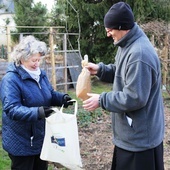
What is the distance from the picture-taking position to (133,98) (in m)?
1.72

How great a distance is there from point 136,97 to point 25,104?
3.01 ft

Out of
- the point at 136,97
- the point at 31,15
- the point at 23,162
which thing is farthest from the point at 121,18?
the point at 31,15

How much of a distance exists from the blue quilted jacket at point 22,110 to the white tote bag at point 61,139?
12 centimetres

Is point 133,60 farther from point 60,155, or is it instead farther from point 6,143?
point 6,143

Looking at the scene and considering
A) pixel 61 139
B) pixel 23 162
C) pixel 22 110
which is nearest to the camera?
pixel 22 110

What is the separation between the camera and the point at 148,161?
77.2 inches

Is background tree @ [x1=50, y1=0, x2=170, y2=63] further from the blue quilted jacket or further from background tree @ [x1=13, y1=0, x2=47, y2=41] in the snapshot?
the blue quilted jacket

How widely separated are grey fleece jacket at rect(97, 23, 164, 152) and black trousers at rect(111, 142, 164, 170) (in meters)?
0.05

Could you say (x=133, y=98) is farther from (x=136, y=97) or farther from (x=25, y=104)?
(x=25, y=104)

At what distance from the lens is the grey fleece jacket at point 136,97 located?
1.72 m

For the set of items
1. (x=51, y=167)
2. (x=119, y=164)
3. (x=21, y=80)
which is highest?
(x=21, y=80)

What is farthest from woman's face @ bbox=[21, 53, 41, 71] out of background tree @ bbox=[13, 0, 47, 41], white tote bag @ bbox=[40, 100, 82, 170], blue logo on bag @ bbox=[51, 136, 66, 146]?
background tree @ bbox=[13, 0, 47, 41]

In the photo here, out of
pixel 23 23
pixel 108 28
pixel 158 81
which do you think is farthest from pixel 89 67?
pixel 23 23

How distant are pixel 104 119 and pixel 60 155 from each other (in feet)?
10.8
